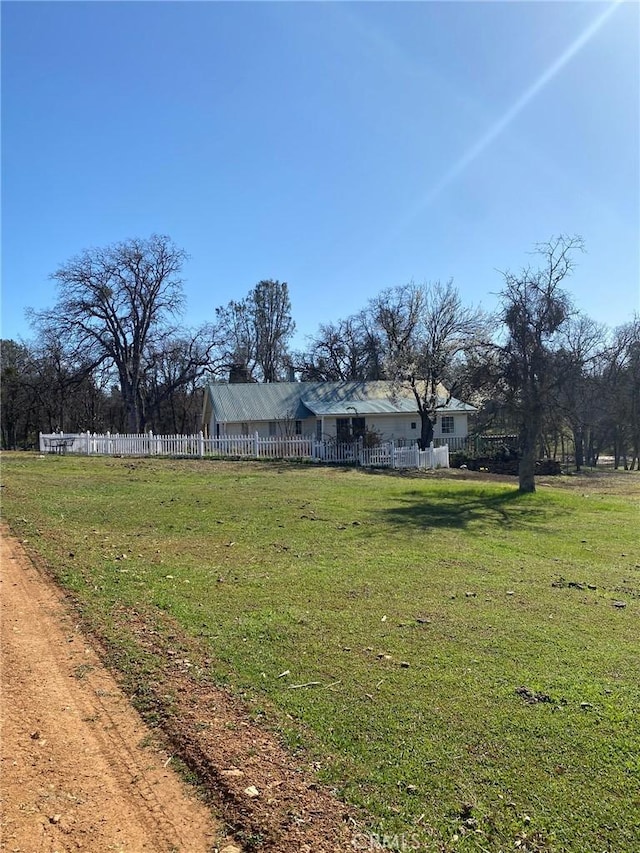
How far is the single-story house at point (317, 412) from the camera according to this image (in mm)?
33281

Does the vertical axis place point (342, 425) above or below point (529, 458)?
above

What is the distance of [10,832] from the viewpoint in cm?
255

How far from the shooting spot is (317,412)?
32.5m

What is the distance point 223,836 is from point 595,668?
3185 millimetres

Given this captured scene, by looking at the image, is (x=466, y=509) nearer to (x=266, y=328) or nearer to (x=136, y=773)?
(x=136, y=773)

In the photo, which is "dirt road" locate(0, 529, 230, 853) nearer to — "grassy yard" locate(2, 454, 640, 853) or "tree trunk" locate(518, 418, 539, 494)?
"grassy yard" locate(2, 454, 640, 853)

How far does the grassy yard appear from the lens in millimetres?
2861

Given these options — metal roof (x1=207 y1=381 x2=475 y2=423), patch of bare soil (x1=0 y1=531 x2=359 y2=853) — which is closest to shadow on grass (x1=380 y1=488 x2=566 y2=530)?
patch of bare soil (x1=0 y1=531 x2=359 y2=853)

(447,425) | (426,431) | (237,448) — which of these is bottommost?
(237,448)

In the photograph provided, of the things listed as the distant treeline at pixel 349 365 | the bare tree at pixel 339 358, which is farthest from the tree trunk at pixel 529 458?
the bare tree at pixel 339 358

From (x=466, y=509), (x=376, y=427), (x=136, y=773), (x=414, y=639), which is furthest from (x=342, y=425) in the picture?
(x=136, y=773)

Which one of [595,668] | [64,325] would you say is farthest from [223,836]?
[64,325]

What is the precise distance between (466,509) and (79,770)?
12.0 meters

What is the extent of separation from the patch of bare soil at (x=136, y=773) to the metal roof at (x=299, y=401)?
93.7 feet
